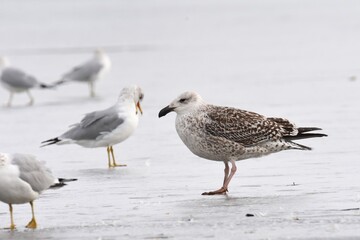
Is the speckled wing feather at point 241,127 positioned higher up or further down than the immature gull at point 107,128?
higher up

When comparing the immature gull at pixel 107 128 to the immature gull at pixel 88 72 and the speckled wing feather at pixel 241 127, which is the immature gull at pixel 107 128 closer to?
the speckled wing feather at pixel 241 127

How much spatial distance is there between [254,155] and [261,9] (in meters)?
43.0

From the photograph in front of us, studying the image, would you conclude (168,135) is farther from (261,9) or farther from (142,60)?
(261,9)

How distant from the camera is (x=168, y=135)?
14.2 metres

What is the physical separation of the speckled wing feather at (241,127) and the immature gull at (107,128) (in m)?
2.44

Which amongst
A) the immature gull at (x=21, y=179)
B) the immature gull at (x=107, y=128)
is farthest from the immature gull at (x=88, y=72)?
the immature gull at (x=21, y=179)

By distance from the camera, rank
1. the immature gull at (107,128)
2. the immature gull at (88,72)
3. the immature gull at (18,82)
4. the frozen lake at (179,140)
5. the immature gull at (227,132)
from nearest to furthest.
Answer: the frozen lake at (179,140) < the immature gull at (227,132) < the immature gull at (107,128) < the immature gull at (18,82) < the immature gull at (88,72)

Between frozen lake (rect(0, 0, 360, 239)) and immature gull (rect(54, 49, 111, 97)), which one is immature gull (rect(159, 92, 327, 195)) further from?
immature gull (rect(54, 49, 111, 97))

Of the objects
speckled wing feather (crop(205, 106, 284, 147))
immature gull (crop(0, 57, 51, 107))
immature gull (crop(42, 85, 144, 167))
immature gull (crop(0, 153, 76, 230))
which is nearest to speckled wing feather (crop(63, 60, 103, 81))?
immature gull (crop(0, 57, 51, 107))

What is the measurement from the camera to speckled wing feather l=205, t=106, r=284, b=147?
1003 cm

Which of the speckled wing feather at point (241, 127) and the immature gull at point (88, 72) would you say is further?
the immature gull at point (88, 72)

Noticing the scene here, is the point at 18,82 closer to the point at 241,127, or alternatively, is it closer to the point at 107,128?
the point at 107,128

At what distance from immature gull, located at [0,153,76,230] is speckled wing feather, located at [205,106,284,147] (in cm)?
203

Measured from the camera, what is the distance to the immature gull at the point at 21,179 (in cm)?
823
